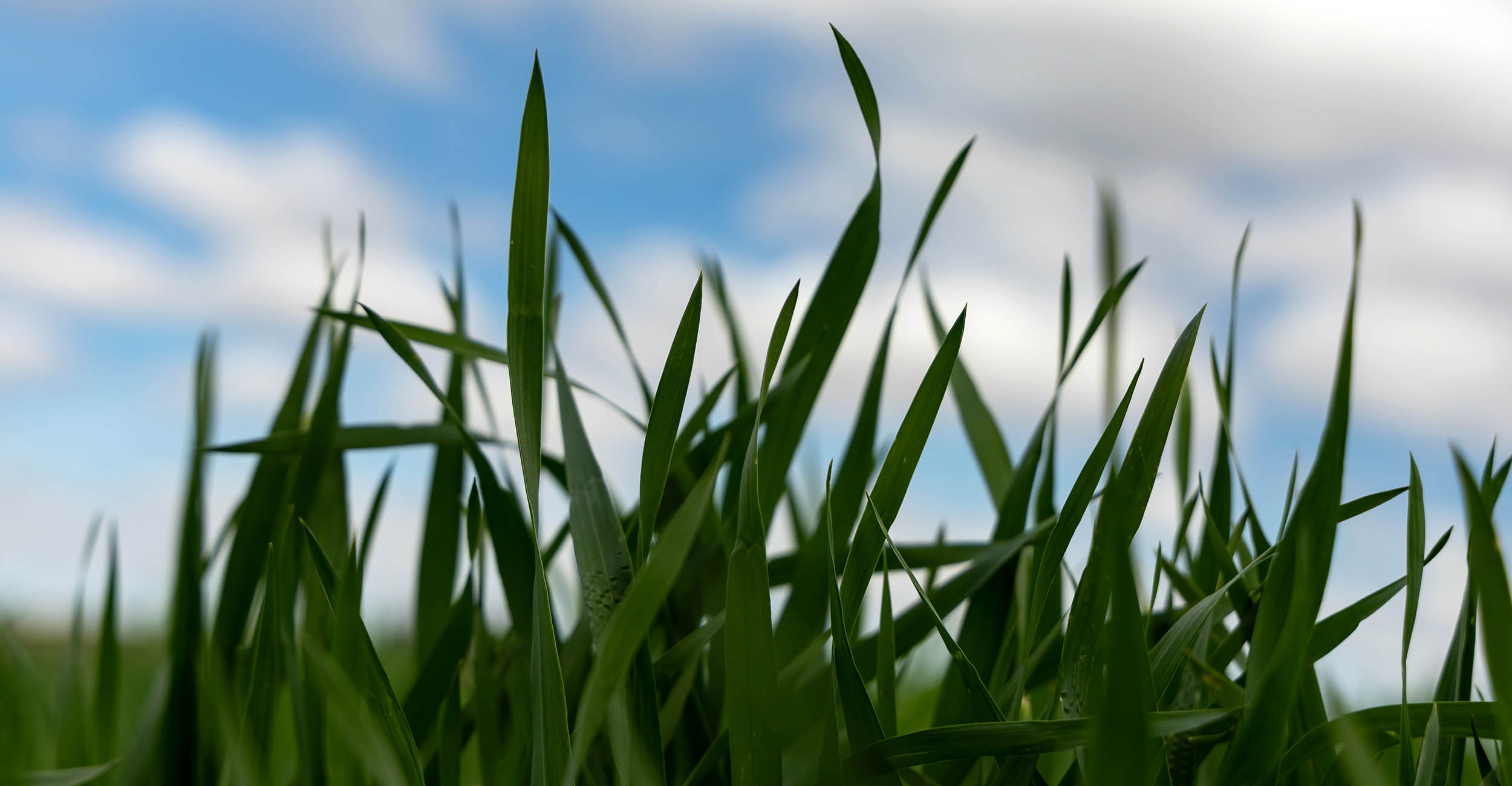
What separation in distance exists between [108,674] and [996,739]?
0.42 m

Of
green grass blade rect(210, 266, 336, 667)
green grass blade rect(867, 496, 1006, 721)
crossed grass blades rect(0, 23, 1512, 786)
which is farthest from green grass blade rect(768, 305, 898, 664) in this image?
green grass blade rect(210, 266, 336, 667)

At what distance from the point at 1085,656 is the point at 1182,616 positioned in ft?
0.11

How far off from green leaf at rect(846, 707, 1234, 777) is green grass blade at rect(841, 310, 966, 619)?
42mm

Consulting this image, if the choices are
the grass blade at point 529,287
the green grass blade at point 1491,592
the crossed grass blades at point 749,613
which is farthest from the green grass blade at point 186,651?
the green grass blade at point 1491,592

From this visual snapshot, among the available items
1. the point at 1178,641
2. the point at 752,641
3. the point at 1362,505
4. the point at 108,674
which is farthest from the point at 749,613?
the point at 108,674

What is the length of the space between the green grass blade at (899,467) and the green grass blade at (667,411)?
0.06m

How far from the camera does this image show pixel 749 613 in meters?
0.27

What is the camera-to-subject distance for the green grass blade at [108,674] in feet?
1.54

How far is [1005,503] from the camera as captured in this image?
0.45 m

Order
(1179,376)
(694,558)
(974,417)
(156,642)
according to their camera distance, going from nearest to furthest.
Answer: (1179,376)
(694,558)
(974,417)
(156,642)

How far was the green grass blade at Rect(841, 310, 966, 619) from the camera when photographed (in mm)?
289

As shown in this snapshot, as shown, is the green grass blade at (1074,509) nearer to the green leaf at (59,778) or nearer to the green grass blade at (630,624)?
the green grass blade at (630,624)

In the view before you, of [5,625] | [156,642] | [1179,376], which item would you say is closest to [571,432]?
[1179,376]

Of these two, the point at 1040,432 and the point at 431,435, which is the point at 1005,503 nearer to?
the point at 1040,432
